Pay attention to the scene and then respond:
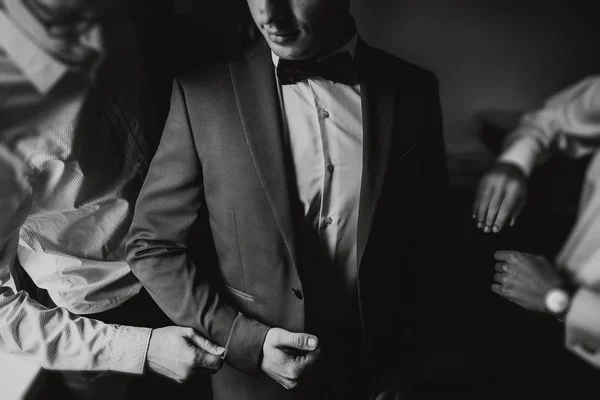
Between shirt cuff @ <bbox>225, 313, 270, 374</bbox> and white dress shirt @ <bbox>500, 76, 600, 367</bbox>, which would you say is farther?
shirt cuff @ <bbox>225, 313, 270, 374</bbox>

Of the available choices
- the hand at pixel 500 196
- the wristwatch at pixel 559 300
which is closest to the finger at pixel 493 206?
the hand at pixel 500 196

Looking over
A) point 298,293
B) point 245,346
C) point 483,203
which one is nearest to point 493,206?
point 483,203

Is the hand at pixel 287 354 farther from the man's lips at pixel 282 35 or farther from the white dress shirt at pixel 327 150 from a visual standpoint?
the man's lips at pixel 282 35

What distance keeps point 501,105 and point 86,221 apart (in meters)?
0.72

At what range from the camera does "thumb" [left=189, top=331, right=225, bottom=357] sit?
80 centimetres

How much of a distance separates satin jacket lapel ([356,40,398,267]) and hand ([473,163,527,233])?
0.17m

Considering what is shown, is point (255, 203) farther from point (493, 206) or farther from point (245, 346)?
point (493, 206)

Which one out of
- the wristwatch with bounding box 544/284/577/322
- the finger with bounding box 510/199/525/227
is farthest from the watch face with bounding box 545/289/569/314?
the finger with bounding box 510/199/525/227

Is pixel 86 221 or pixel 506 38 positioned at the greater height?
pixel 506 38

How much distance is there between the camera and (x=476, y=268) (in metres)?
0.80

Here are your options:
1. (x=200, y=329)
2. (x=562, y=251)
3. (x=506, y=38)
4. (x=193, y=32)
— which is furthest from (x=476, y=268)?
(x=193, y=32)

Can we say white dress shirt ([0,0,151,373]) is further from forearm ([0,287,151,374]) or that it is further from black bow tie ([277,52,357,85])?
black bow tie ([277,52,357,85])

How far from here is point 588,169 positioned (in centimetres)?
65

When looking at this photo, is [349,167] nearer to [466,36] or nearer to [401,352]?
[466,36]
